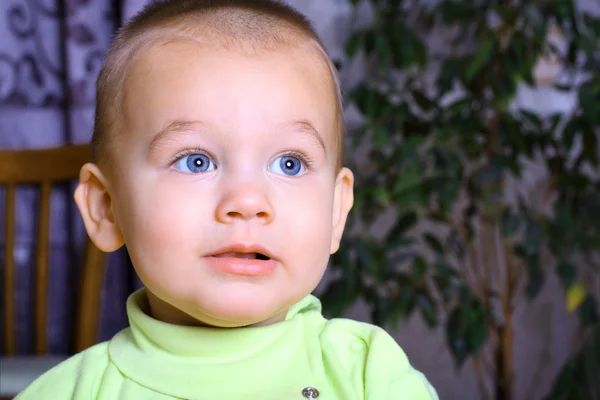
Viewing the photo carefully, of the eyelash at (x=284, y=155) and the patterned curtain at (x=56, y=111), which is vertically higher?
the eyelash at (x=284, y=155)

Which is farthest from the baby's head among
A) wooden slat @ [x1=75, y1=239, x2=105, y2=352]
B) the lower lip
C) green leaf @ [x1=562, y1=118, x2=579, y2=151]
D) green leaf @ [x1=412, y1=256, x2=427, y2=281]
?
green leaf @ [x1=562, y1=118, x2=579, y2=151]

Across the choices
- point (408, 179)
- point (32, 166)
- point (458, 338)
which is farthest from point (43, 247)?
point (458, 338)

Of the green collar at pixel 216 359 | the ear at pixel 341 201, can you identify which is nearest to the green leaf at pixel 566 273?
the ear at pixel 341 201

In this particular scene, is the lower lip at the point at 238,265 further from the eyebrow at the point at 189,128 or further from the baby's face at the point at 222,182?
the eyebrow at the point at 189,128

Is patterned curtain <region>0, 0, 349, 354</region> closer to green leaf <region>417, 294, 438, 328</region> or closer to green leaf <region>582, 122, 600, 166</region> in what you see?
green leaf <region>417, 294, 438, 328</region>

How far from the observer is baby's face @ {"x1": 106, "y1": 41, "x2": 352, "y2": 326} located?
0.65m

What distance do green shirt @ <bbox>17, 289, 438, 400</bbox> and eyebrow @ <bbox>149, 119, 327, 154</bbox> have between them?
179 mm

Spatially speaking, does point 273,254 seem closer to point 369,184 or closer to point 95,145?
point 95,145

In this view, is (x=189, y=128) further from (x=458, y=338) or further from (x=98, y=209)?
(x=458, y=338)

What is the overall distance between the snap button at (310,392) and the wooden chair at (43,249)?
919mm

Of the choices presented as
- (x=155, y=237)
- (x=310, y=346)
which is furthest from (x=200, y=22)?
(x=310, y=346)

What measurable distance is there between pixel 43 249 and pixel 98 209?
98 centimetres

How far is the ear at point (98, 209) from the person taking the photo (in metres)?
0.78

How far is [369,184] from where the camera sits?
1.76 m
